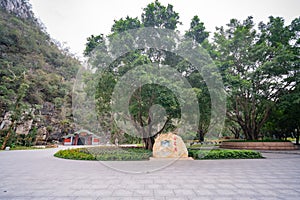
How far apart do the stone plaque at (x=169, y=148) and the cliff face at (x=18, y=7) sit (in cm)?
4219

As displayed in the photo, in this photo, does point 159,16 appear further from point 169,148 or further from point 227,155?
point 227,155

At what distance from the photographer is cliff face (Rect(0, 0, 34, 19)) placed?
34481 mm

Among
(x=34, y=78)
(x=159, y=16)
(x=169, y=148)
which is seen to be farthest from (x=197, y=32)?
(x=34, y=78)

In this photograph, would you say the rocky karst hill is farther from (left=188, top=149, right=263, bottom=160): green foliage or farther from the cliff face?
(left=188, top=149, right=263, bottom=160): green foliage

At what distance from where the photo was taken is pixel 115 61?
956 centimetres

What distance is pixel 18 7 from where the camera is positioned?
3750 cm

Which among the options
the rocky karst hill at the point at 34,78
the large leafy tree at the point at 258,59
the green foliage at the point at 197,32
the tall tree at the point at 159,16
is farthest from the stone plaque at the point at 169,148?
the rocky karst hill at the point at 34,78

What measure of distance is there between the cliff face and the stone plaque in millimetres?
42189

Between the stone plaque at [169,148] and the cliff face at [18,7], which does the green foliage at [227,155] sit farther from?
the cliff face at [18,7]

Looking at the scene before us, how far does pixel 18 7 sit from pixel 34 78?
70.2ft

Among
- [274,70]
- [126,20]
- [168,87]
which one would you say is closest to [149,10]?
[126,20]

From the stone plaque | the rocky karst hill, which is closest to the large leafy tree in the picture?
the stone plaque

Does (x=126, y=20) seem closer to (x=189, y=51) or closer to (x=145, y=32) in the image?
(x=145, y=32)

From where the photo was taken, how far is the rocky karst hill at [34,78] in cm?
2341
